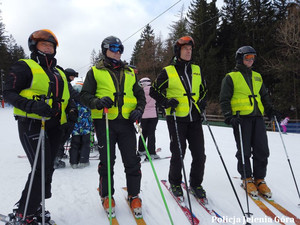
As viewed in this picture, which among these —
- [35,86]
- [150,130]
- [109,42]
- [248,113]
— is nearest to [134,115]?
[109,42]

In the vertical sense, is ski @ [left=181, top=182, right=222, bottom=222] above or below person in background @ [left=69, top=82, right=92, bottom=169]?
below

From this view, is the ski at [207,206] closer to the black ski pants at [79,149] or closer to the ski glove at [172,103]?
the ski glove at [172,103]

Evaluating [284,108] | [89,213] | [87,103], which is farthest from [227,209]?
[284,108]

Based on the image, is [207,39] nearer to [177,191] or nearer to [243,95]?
[243,95]

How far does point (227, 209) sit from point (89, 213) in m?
1.87

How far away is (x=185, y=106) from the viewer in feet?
10.4

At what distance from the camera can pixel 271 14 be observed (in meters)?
24.5

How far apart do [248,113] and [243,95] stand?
0.30 meters

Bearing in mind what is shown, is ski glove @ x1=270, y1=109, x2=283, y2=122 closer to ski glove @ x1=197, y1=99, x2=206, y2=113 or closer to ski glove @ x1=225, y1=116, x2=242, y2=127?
ski glove @ x1=225, y1=116, x2=242, y2=127

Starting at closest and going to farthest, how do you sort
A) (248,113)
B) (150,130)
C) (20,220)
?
(20,220) → (248,113) → (150,130)

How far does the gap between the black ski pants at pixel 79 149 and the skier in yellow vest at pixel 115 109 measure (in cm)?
232

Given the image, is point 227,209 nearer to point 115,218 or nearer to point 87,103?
point 115,218

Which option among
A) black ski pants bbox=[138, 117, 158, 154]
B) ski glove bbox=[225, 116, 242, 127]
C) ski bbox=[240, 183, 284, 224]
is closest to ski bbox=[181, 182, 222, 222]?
ski bbox=[240, 183, 284, 224]

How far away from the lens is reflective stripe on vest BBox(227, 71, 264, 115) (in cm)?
349
